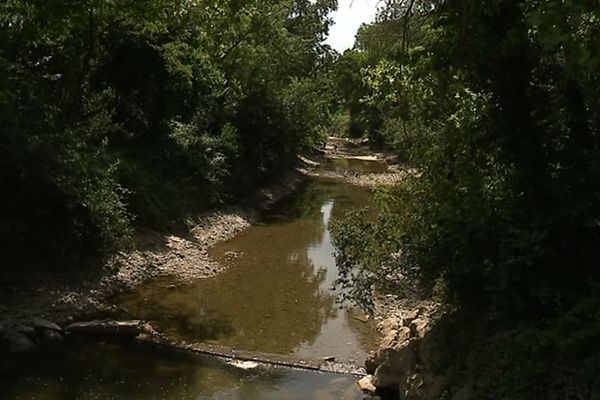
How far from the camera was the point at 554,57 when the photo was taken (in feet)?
29.4

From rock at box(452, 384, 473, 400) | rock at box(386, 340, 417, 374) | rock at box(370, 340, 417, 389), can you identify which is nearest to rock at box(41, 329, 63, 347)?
rock at box(370, 340, 417, 389)

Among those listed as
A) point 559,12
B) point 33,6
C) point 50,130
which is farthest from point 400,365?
point 33,6

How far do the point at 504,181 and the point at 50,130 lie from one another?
33.2 ft

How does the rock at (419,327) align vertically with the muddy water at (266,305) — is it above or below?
above

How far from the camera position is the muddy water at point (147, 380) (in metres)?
10.8

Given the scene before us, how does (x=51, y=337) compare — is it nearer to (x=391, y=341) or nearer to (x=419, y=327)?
(x=391, y=341)

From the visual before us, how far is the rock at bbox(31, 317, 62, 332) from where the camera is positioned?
12.8 m

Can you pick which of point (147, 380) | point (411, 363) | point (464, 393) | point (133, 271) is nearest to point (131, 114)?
point (133, 271)

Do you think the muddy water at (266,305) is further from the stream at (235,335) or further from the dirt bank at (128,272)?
the dirt bank at (128,272)

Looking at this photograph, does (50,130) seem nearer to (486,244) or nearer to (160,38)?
(160,38)

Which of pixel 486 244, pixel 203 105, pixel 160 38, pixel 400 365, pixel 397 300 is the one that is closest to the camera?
pixel 486 244

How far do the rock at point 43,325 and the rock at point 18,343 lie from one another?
423 millimetres

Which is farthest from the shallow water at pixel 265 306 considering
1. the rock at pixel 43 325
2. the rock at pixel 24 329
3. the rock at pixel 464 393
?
the rock at pixel 464 393

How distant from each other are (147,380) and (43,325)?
2.86 m
